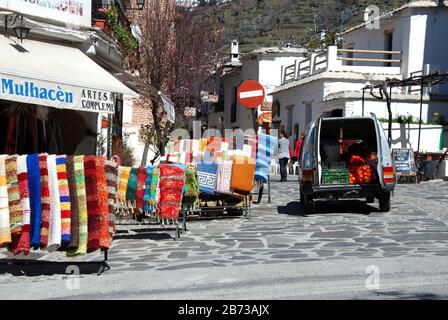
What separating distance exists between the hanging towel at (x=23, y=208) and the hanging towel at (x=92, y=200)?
0.66m

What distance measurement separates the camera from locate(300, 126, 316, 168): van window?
15.2 m

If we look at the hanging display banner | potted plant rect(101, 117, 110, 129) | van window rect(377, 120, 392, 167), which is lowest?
van window rect(377, 120, 392, 167)

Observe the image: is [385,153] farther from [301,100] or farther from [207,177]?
[301,100]

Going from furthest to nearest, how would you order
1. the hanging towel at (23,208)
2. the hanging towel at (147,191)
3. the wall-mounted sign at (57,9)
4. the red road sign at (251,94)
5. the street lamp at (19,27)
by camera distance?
the red road sign at (251,94), the wall-mounted sign at (57,9), the street lamp at (19,27), the hanging towel at (147,191), the hanging towel at (23,208)

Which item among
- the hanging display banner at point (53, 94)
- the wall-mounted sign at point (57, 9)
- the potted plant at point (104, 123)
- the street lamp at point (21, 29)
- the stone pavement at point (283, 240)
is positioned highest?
the wall-mounted sign at point (57, 9)

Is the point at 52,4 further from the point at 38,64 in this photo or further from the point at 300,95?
the point at 300,95

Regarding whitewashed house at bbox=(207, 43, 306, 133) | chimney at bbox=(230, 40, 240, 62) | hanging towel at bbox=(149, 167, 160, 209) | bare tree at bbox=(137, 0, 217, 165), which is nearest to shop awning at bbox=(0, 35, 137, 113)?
hanging towel at bbox=(149, 167, 160, 209)

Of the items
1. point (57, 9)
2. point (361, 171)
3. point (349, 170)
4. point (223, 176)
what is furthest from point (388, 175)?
point (57, 9)

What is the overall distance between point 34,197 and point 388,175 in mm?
8724

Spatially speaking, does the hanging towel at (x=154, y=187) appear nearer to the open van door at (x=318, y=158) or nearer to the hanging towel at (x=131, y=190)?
the hanging towel at (x=131, y=190)

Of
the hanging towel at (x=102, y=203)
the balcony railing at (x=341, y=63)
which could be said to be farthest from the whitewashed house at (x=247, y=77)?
the hanging towel at (x=102, y=203)

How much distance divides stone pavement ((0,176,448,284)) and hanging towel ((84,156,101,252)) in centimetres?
61

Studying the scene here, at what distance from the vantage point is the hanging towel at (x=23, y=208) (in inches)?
311

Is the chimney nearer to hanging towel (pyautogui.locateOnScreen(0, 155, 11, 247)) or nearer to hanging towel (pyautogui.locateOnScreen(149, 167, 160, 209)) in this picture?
hanging towel (pyautogui.locateOnScreen(149, 167, 160, 209))
